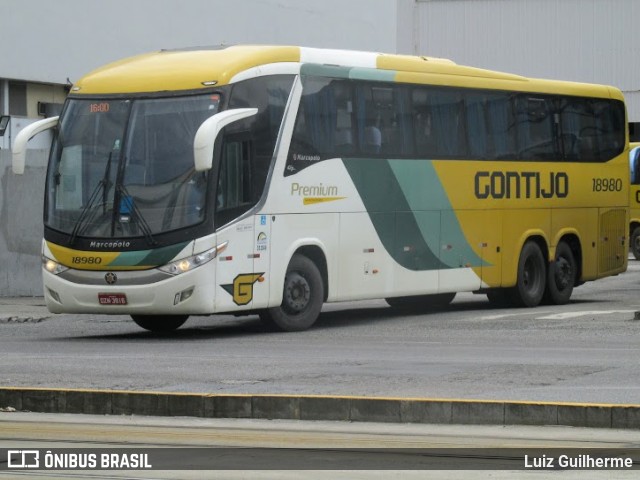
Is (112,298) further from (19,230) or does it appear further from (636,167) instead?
(636,167)

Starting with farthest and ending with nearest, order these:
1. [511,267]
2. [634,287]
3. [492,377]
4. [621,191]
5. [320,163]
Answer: [634,287], [621,191], [511,267], [320,163], [492,377]

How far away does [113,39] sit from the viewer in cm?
4150

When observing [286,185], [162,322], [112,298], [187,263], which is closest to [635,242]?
[162,322]

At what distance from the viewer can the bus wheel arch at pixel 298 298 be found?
20.5 meters

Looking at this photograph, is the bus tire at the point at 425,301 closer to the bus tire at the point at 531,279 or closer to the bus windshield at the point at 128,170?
the bus tire at the point at 531,279

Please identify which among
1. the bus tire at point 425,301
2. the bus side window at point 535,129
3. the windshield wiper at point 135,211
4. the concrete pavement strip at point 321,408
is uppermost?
the bus side window at point 535,129

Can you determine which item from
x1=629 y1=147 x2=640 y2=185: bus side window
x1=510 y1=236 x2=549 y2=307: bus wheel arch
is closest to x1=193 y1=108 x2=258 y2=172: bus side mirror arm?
x1=510 y1=236 x2=549 y2=307: bus wheel arch

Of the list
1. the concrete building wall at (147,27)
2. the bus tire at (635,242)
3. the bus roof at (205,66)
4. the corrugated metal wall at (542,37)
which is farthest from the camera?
the corrugated metal wall at (542,37)

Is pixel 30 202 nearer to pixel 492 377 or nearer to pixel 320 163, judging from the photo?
pixel 320 163

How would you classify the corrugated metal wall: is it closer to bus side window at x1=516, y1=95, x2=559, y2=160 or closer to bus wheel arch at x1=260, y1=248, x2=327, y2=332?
bus side window at x1=516, y1=95, x2=559, y2=160

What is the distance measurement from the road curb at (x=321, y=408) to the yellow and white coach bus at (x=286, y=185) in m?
6.11

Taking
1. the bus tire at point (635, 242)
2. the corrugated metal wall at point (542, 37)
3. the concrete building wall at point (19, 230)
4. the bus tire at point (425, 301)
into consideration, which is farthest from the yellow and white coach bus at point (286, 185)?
the corrugated metal wall at point (542, 37)

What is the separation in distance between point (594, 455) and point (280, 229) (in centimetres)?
1062

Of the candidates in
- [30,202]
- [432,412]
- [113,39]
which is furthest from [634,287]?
[432,412]
